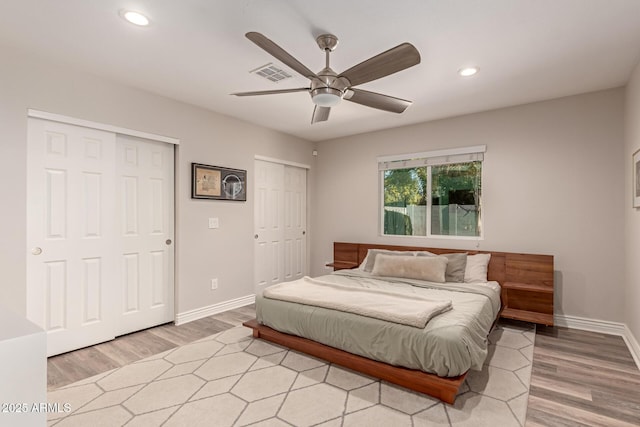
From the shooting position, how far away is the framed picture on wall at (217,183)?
12.4ft

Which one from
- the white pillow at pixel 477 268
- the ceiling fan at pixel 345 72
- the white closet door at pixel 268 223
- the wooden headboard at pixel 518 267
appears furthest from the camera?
the white closet door at pixel 268 223

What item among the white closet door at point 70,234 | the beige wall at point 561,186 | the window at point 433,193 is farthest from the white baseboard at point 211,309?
the beige wall at point 561,186

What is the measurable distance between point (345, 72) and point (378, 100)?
52 centimetres

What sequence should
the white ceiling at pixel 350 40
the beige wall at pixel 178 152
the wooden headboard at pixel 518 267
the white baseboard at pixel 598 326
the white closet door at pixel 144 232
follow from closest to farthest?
the white ceiling at pixel 350 40 → the beige wall at pixel 178 152 → the white baseboard at pixel 598 326 → the white closet door at pixel 144 232 → the wooden headboard at pixel 518 267

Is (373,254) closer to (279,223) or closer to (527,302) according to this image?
(279,223)

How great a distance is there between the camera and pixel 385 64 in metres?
2.03

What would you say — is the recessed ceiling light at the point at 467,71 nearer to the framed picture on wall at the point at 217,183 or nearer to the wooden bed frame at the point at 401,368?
the wooden bed frame at the point at 401,368

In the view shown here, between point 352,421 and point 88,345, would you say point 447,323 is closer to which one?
point 352,421

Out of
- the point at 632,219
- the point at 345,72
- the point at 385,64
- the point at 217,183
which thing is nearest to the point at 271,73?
the point at 345,72

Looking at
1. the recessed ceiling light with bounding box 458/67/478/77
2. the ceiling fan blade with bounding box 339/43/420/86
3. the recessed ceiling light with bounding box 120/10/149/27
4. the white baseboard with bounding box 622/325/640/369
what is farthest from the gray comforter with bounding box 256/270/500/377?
the recessed ceiling light with bounding box 120/10/149/27

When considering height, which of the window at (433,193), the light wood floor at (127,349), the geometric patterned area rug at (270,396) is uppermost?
the window at (433,193)

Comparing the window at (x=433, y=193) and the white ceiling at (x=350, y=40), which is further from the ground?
the white ceiling at (x=350, y=40)

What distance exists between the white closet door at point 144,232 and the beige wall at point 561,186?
10.7 ft

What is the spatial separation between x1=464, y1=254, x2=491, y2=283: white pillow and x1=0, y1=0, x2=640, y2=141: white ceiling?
1.85m
